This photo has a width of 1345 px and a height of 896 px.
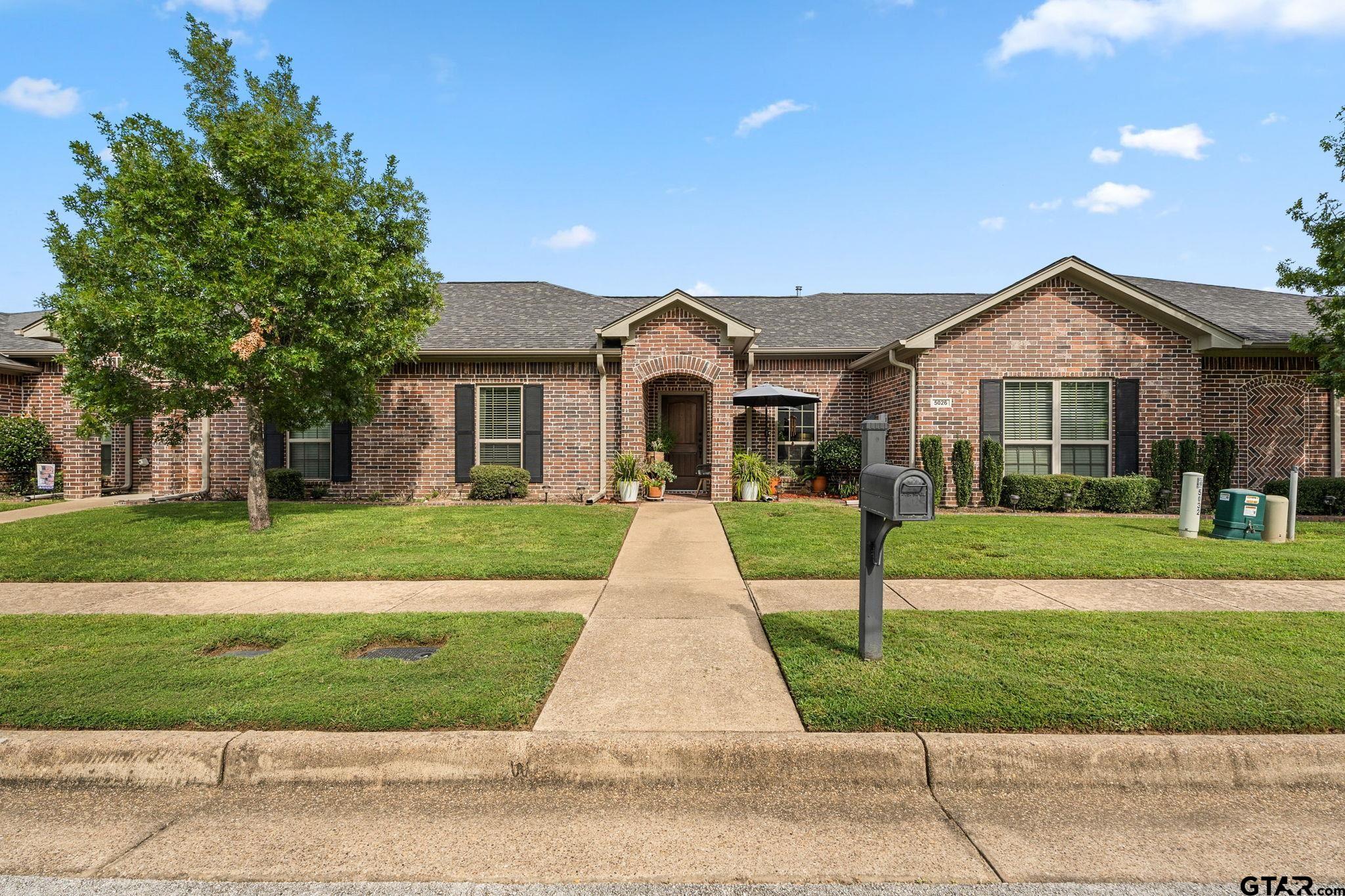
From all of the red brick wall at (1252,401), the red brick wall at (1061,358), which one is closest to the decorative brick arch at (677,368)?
the red brick wall at (1061,358)

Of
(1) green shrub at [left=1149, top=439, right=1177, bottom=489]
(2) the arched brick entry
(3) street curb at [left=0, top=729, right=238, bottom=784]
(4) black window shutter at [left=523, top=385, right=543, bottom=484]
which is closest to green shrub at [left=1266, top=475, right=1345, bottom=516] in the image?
(1) green shrub at [left=1149, top=439, right=1177, bottom=489]

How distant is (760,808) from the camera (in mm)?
2832

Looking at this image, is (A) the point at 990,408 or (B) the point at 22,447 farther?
(B) the point at 22,447

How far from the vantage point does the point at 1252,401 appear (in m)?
13.2

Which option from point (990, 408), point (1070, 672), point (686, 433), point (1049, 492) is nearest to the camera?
point (1070, 672)

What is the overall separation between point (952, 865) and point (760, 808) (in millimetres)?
793

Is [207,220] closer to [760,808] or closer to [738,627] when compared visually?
[738,627]

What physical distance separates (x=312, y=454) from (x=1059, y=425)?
1588 cm

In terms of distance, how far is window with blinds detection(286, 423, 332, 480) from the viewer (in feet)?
46.3

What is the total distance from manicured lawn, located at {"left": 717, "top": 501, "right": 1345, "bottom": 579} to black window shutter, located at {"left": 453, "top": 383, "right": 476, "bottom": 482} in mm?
6291

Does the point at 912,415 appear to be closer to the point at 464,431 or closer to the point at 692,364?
the point at 692,364

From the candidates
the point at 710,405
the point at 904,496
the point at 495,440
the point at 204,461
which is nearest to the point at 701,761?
the point at 904,496

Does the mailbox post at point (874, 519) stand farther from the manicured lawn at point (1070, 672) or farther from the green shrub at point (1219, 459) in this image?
the green shrub at point (1219, 459)

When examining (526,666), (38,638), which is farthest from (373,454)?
(526,666)
